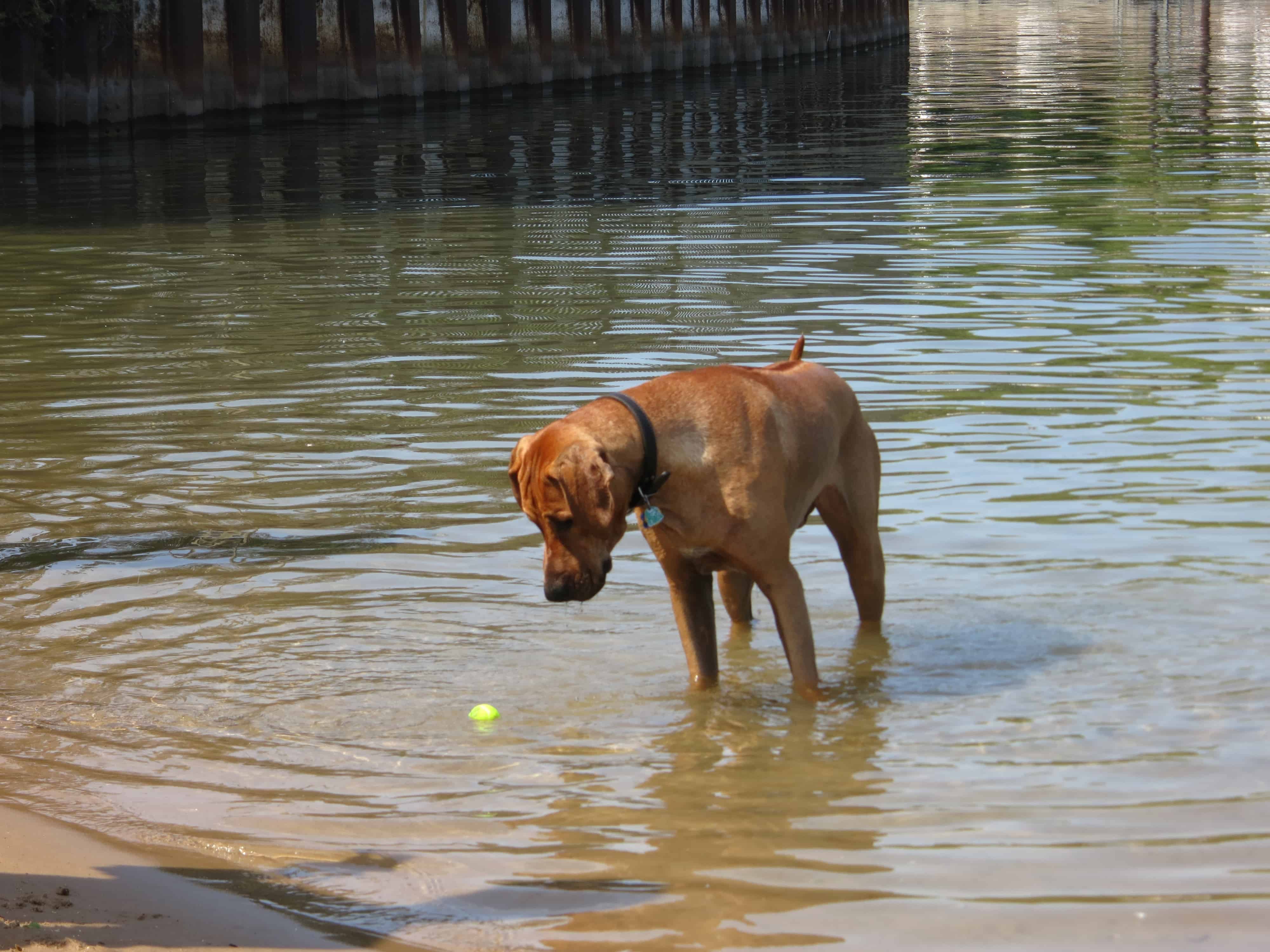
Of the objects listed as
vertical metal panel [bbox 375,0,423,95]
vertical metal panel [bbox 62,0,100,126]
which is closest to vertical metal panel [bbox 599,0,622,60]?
vertical metal panel [bbox 375,0,423,95]

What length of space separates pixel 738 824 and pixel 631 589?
7.84ft

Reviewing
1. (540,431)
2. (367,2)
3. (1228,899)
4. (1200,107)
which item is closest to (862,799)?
(1228,899)

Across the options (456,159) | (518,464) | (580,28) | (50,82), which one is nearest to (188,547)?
(518,464)

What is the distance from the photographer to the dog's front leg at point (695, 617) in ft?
19.2

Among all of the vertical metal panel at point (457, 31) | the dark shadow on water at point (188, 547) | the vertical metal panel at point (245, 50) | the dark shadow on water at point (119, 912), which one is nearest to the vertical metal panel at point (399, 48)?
the vertical metal panel at point (457, 31)

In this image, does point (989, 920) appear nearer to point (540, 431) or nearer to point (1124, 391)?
point (540, 431)

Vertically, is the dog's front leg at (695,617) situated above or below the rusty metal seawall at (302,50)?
below

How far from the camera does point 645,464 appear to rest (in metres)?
5.29

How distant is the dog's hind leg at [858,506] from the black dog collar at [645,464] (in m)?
1.11

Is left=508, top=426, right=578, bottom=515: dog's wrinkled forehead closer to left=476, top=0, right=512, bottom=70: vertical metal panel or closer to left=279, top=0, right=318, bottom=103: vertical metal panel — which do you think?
left=279, top=0, right=318, bottom=103: vertical metal panel

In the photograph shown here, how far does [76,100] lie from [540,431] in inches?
897

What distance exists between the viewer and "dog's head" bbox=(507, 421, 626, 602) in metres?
5.10

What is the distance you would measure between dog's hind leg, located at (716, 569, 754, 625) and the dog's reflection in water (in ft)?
1.55

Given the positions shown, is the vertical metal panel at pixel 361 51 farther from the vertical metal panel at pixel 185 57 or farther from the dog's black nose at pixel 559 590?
the dog's black nose at pixel 559 590
